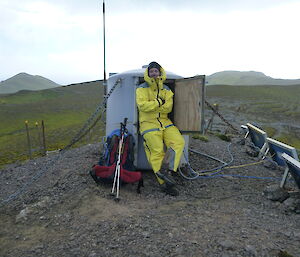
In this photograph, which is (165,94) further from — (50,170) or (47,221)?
(50,170)

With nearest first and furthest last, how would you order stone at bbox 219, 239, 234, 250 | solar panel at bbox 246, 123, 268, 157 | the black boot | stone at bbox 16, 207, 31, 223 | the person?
1. stone at bbox 219, 239, 234, 250
2. stone at bbox 16, 207, 31, 223
3. the black boot
4. the person
5. solar panel at bbox 246, 123, 268, 157

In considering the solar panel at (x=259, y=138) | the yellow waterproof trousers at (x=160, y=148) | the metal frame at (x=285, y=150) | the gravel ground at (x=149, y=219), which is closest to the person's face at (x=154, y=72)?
the yellow waterproof trousers at (x=160, y=148)

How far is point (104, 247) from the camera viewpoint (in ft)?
12.3

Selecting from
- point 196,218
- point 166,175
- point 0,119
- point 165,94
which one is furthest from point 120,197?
point 0,119

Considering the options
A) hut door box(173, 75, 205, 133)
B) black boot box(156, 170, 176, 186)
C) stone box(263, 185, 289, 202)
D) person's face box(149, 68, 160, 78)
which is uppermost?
person's face box(149, 68, 160, 78)

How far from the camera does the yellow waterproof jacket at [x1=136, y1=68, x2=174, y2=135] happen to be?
623cm

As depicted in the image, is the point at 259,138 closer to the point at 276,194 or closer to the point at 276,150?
the point at 276,150

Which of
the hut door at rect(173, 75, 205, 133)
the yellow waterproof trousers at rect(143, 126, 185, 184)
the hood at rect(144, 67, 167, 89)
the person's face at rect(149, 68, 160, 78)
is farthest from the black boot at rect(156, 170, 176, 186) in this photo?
the person's face at rect(149, 68, 160, 78)

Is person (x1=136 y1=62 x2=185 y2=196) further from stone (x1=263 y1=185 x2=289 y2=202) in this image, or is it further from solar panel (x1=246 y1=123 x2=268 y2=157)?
solar panel (x1=246 y1=123 x2=268 y2=157)

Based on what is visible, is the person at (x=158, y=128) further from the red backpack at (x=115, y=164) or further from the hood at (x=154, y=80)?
the red backpack at (x=115, y=164)

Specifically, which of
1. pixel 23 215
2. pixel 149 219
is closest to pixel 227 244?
pixel 149 219

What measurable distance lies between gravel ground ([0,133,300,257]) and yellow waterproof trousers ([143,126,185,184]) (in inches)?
25.3

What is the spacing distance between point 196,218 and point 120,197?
1.61 m

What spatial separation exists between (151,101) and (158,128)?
623mm
